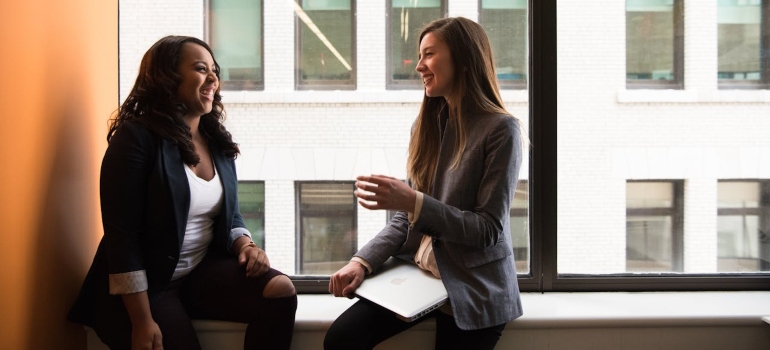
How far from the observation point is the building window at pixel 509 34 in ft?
7.51

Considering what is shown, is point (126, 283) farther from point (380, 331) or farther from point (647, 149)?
point (647, 149)

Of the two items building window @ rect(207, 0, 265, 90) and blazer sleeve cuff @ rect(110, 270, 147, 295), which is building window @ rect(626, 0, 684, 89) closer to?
building window @ rect(207, 0, 265, 90)

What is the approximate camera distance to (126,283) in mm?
1544

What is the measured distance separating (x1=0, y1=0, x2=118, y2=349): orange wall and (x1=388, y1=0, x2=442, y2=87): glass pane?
1134 mm

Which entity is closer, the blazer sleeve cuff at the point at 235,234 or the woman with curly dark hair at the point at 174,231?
the woman with curly dark hair at the point at 174,231

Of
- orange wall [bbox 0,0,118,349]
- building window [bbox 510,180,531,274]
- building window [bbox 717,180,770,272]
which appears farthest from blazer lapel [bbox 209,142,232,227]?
building window [bbox 717,180,770,272]

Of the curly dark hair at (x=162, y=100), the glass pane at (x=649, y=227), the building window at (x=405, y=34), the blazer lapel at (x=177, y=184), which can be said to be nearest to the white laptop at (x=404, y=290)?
the blazer lapel at (x=177, y=184)

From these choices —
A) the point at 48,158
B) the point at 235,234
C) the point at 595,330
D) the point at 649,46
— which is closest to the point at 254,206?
the point at 235,234

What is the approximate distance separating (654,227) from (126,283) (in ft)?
6.74

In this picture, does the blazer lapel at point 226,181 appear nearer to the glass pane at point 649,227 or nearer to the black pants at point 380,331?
the black pants at point 380,331

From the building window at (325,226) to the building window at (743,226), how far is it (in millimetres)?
1580

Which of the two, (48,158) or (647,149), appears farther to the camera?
(647,149)

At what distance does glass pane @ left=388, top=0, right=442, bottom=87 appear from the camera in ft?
7.56

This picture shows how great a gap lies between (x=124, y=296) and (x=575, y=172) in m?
1.76
